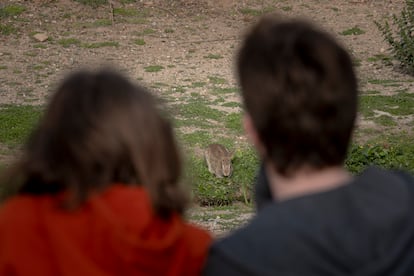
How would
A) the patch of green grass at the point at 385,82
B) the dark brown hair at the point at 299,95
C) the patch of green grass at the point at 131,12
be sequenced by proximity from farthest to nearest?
1. the patch of green grass at the point at 131,12
2. the patch of green grass at the point at 385,82
3. the dark brown hair at the point at 299,95

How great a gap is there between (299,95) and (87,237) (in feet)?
1.84

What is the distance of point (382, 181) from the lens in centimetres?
215

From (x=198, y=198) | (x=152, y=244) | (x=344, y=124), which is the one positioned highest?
(x=344, y=124)

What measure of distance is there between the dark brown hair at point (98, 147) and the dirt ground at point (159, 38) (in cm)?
787

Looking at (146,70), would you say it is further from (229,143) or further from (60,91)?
(60,91)

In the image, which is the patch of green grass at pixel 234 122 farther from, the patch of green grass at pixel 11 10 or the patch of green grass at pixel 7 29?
the patch of green grass at pixel 11 10

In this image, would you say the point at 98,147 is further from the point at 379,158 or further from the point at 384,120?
the point at 384,120

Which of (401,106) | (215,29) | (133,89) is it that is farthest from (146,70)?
(133,89)

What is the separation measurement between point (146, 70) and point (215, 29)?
7.10ft

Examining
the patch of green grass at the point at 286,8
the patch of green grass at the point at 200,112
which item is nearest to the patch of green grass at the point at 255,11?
the patch of green grass at the point at 286,8

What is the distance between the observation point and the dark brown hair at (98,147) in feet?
6.59

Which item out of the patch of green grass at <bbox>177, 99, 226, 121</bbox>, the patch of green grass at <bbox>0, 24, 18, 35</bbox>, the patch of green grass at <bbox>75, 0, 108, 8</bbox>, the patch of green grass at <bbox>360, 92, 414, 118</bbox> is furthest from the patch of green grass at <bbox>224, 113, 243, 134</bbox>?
the patch of green grass at <bbox>75, 0, 108, 8</bbox>

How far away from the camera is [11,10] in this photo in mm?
13195

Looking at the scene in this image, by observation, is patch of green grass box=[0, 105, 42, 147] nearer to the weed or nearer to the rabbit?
the rabbit
